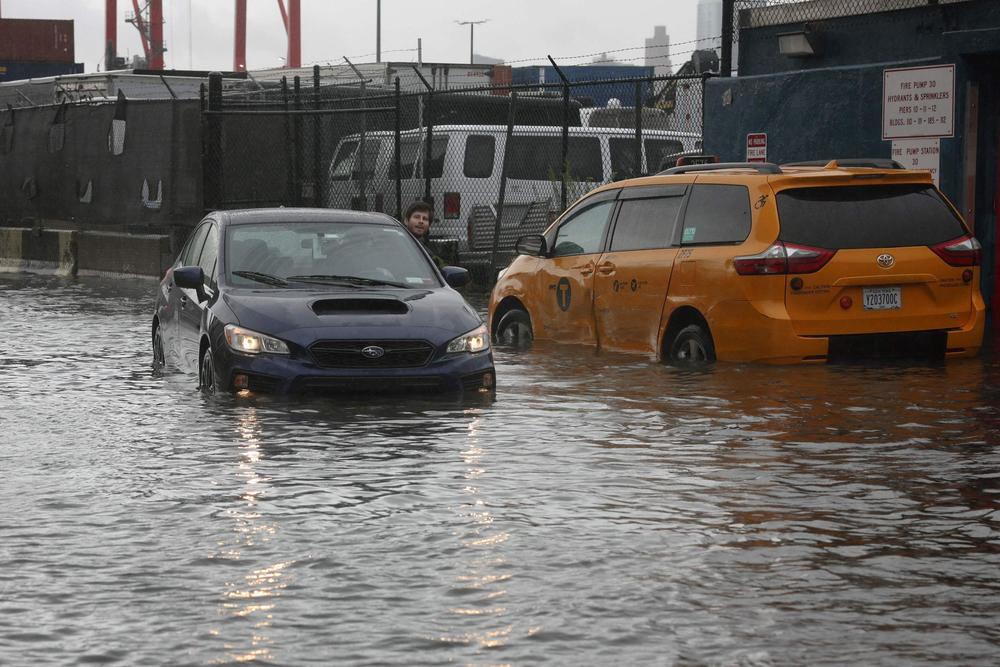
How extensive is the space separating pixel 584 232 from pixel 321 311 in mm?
4072

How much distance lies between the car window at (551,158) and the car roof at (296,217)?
35.1 ft

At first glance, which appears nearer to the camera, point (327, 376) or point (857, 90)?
point (327, 376)

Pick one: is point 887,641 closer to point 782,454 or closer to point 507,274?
Result: point 782,454

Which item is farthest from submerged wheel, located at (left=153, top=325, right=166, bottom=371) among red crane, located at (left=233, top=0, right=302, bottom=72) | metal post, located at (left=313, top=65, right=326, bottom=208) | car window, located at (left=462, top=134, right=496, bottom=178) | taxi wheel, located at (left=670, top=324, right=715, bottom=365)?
red crane, located at (left=233, top=0, right=302, bottom=72)

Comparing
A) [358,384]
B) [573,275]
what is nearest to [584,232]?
[573,275]

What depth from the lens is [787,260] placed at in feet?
42.4

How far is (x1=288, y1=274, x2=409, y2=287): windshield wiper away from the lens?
41.4ft

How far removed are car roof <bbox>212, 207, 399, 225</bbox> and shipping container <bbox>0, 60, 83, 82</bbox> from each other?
63.4 m

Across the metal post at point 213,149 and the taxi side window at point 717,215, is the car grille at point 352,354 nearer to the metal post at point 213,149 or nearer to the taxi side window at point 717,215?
the taxi side window at point 717,215

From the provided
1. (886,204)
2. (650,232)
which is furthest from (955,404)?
(650,232)

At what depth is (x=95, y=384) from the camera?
1350 cm

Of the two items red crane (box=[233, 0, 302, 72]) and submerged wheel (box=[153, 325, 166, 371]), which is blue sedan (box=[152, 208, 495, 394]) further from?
red crane (box=[233, 0, 302, 72])

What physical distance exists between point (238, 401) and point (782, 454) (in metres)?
3.68

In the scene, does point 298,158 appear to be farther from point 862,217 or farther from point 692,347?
point 862,217
